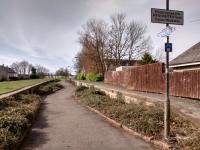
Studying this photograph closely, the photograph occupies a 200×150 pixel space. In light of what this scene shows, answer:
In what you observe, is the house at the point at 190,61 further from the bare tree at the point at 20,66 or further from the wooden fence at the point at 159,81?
the bare tree at the point at 20,66

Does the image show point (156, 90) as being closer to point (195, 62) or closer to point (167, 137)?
point (195, 62)

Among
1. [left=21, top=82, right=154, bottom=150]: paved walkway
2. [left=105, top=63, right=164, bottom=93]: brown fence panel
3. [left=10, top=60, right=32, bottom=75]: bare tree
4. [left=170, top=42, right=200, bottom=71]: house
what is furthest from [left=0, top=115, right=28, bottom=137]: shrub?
[left=10, top=60, right=32, bottom=75]: bare tree

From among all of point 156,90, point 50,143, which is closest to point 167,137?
point 50,143

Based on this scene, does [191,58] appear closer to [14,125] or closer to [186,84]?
[186,84]

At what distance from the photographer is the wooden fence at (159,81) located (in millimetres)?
14133

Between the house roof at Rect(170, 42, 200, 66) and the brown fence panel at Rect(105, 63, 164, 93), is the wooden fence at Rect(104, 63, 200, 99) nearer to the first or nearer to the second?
the brown fence panel at Rect(105, 63, 164, 93)

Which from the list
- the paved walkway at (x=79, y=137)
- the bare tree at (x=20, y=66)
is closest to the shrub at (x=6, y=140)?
the paved walkway at (x=79, y=137)

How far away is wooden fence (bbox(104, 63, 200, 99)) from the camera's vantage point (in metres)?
14.1

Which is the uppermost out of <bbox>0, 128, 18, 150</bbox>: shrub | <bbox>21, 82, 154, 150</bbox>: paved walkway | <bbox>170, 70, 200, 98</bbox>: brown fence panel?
<bbox>170, 70, 200, 98</bbox>: brown fence panel

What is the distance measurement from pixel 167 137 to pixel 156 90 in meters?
10.7

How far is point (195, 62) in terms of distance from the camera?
19.0 metres

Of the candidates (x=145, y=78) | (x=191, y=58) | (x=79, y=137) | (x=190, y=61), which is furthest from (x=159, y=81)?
(x=79, y=137)

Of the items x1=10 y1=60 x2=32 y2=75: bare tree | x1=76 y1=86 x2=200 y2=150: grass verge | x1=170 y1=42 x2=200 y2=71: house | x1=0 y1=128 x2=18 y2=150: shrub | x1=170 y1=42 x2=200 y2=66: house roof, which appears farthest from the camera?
x1=10 y1=60 x2=32 y2=75: bare tree

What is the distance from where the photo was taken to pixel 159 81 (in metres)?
18.3
